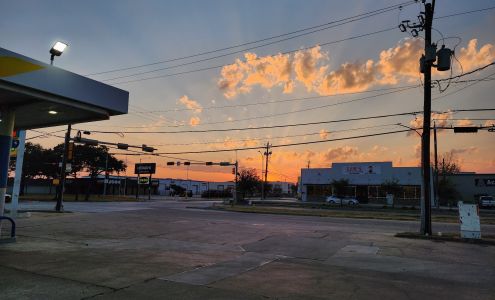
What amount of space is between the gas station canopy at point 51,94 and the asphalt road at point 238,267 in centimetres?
441

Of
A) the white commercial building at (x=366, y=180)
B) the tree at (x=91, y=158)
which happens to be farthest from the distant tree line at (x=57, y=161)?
the white commercial building at (x=366, y=180)

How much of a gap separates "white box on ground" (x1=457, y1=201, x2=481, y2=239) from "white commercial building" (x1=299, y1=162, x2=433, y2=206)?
4792 centimetres

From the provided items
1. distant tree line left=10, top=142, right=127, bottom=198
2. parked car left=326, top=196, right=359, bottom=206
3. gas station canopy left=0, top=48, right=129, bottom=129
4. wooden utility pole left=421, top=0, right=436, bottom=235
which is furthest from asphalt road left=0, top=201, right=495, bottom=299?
distant tree line left=10, top=142, right=127, bottom=198

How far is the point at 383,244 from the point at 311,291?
8.18 metres

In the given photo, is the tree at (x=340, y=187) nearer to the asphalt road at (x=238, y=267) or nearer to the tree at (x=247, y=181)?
the tree at (x=247, y=181)

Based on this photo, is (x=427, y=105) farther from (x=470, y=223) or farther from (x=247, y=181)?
(x=247, y=181)

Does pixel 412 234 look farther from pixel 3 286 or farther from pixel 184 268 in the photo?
pixel 3 286

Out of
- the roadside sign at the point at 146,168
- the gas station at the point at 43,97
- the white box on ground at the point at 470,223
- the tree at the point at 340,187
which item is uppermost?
the roadside sign at the point at 146,168

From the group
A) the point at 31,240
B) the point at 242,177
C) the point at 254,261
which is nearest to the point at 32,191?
the point at 242,177

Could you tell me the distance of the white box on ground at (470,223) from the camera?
53.0 feet

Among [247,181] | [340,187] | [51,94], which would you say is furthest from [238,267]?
[247,181]

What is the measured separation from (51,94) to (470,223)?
16.0 meters

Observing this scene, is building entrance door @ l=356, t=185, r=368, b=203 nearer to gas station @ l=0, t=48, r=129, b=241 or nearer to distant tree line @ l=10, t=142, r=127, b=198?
distant tree line @ l=10, t=142, r=127, b=198

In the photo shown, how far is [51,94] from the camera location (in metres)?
12.0
